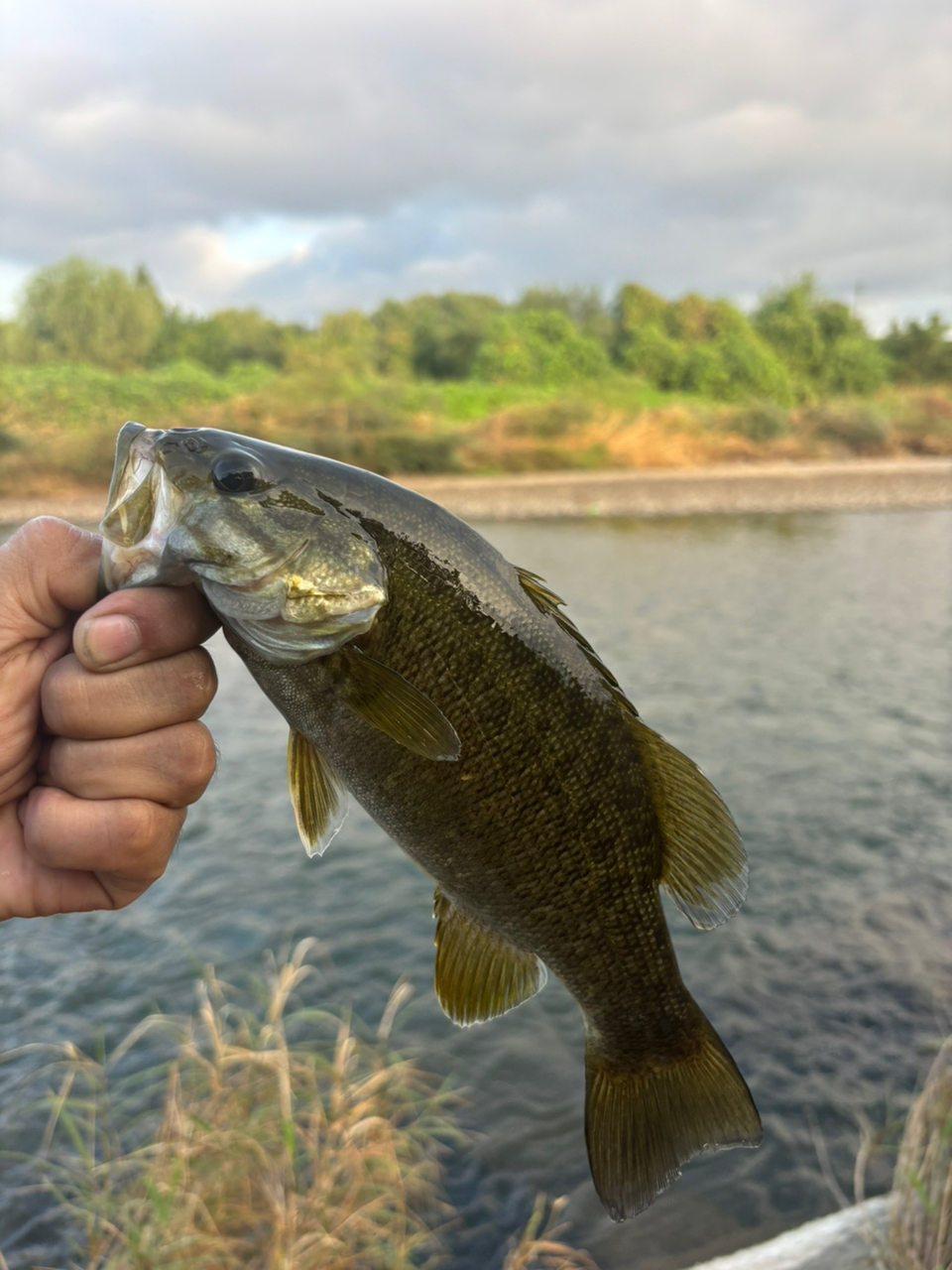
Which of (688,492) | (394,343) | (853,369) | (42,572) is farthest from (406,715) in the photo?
(853,369)

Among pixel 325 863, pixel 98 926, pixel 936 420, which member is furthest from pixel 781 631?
pixel 936 420

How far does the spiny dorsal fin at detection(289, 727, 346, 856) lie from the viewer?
1854mm

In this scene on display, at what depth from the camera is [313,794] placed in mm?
1880

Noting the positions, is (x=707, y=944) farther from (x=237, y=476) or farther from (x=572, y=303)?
(x=572, y=303)

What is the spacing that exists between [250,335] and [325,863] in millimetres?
57809

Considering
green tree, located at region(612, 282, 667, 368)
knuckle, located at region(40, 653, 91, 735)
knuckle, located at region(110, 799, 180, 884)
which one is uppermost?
green tree, located at region(612, 282, 667, 368)

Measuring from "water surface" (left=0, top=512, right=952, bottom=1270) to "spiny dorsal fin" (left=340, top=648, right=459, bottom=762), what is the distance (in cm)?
496

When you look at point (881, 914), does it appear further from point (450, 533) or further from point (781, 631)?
point (781, 631)

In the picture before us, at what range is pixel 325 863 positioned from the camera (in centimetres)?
1059

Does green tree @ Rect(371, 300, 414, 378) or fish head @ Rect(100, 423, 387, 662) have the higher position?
green tree @ Rect(371, 300, 414, 378)

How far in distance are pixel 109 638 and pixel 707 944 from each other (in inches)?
320

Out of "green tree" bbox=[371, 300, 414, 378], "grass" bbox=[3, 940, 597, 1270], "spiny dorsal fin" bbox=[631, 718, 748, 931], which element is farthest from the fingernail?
"green tree" bbox=[371, 300, 414, 378]

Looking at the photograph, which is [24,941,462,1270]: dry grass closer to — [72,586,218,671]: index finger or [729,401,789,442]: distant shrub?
[72,586,218,671]: index finger

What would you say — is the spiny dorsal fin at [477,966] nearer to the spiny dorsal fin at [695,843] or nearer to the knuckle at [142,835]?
the spiny dorsal fin at [695,843]
